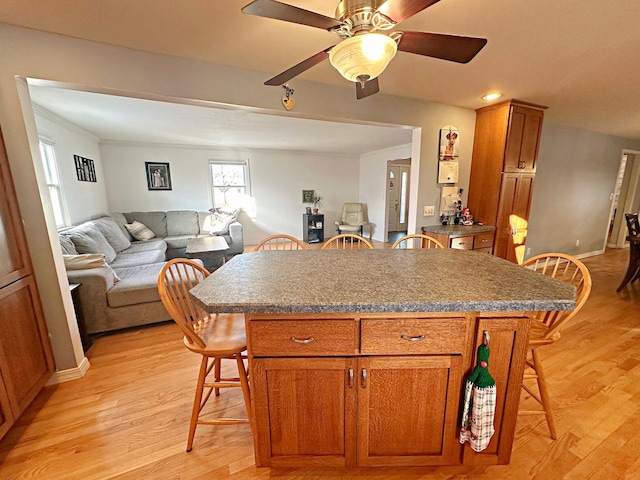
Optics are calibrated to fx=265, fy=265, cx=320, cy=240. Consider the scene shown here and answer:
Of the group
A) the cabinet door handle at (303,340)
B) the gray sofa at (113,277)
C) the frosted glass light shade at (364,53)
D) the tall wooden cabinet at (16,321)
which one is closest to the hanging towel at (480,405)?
the cabinet door handle at (303,340)

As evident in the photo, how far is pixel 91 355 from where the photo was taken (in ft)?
7.09

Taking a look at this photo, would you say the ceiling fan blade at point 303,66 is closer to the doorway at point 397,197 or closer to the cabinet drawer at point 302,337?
the cabinet drawer at point 302,337

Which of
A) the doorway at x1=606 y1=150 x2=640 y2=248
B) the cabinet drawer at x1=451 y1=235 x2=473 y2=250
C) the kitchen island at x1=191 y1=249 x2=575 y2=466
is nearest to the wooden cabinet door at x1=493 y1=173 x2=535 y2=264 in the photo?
the cabinet drawer at x1=451 y1=235 x2=473 y2=250

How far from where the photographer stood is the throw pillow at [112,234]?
12.3 ft

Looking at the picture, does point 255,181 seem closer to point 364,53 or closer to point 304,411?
point 364,53

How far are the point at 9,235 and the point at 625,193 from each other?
9.01m

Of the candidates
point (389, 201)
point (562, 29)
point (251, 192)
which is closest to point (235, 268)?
point (562, 29)

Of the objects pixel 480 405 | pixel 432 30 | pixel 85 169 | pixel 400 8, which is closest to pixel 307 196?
pixel 85 169

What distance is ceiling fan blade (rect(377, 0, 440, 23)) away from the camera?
92 centimetres

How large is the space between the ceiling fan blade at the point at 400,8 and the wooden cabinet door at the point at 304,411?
4.37 feet

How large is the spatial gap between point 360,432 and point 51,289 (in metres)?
2.14

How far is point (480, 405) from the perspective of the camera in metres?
1.05

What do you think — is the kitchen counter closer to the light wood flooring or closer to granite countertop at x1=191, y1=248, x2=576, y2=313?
the light wood flooring

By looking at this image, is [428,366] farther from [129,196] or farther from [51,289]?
[129,196]
